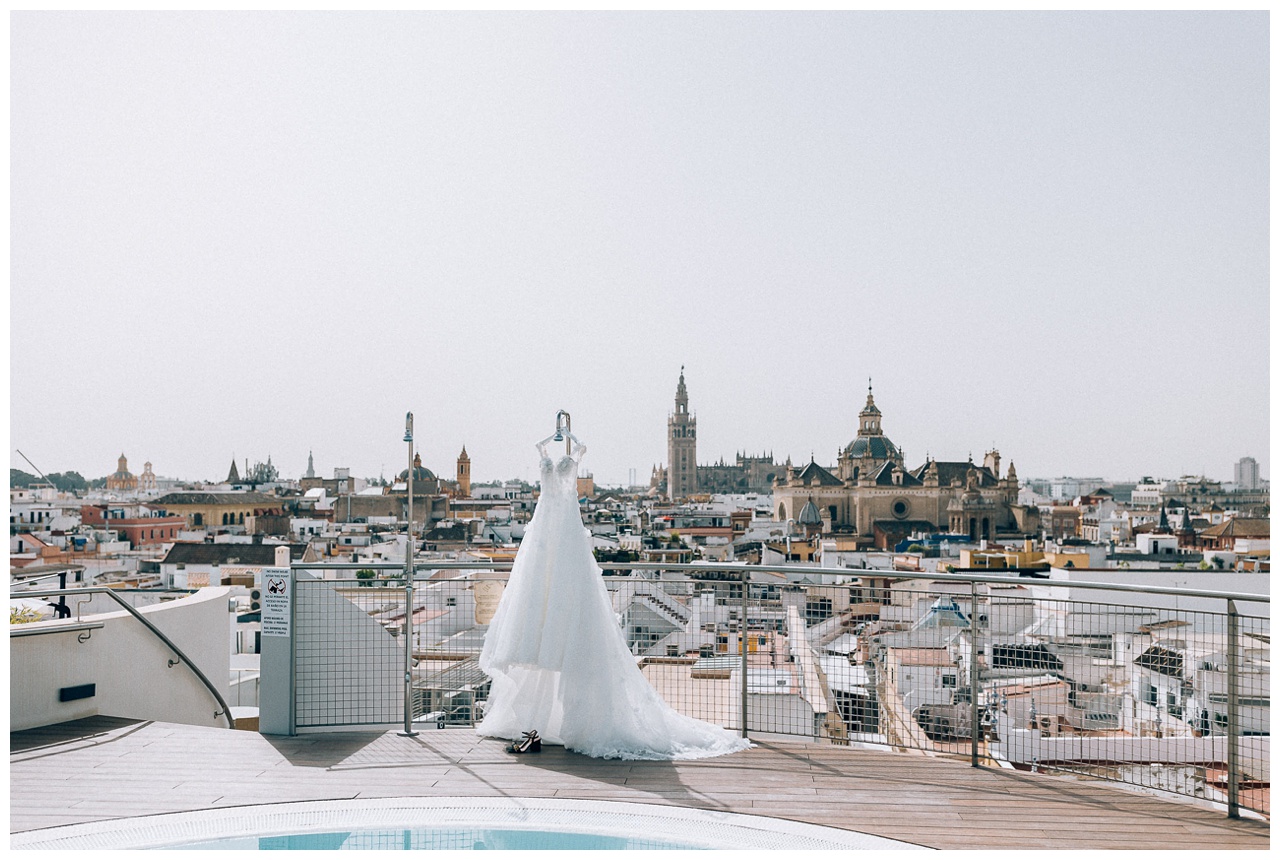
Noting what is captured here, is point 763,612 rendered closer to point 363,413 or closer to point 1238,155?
point 1238,155

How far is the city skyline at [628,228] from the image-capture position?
8562mm

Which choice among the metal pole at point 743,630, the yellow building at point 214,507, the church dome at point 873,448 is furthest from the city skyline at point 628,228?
the yellow building at point 214,507

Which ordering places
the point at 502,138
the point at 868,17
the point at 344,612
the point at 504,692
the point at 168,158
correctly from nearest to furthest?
the point at 504,692 → the point at 344,612 → the point at 868,17 → the point at 502,138 → the point at 168,158

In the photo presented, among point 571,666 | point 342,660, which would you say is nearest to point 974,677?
point 571,666

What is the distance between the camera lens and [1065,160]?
31219 millimetres

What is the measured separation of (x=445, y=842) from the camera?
2.73m

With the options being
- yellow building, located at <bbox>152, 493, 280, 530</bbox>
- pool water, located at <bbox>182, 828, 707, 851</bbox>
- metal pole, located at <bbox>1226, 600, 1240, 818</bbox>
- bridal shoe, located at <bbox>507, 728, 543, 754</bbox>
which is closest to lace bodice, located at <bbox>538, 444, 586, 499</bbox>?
bridal shoe, located at <bbox>507, 728, 543, 754</bbox>

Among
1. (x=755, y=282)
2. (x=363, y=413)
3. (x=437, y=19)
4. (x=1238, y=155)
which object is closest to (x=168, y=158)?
(x=437, y=19)

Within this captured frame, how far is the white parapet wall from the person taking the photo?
4.05 metres

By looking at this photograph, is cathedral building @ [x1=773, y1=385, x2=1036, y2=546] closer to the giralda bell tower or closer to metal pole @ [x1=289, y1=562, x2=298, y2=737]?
the giralda bell tower

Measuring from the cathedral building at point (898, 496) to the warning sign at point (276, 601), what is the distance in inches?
2391

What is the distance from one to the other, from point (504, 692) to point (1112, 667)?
237 cm

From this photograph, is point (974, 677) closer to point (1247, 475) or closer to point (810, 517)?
point (810, 517)

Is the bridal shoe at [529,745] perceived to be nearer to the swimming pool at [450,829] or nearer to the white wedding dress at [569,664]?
the white wedding dress at [569,664]
